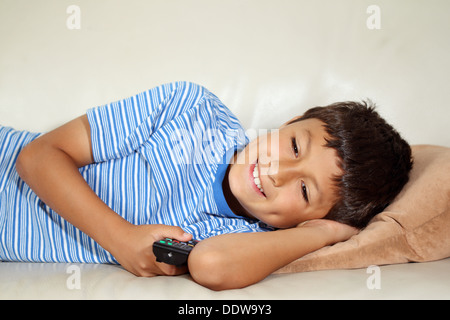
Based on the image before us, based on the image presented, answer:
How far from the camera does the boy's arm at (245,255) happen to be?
0.68 m

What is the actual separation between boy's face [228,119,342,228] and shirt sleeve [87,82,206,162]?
0.19m

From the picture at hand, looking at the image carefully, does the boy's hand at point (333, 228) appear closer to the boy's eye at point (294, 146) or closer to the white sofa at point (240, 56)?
the boy's eye at point (294, 146)

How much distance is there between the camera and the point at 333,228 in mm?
902

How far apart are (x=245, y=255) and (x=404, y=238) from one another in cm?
32

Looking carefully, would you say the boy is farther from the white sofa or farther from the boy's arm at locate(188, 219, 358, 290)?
the white sofa

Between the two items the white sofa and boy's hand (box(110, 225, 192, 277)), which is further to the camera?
the white sofa

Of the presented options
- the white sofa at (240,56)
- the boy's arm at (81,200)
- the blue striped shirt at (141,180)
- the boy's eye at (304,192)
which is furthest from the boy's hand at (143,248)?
the white sofa at (240,56)

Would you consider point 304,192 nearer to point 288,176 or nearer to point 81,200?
point 288,176

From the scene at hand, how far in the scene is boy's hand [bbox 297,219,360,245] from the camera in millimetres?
892

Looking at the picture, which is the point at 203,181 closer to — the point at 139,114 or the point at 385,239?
the point at 139,114

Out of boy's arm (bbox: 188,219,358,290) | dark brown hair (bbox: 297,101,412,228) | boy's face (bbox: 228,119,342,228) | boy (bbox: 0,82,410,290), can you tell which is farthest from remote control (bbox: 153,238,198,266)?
dark brown hair (bbox: 297,101,412,228)

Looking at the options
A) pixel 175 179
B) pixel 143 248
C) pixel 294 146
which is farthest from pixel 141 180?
pixel 294 146

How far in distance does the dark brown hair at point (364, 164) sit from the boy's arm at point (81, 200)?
0.36 m
